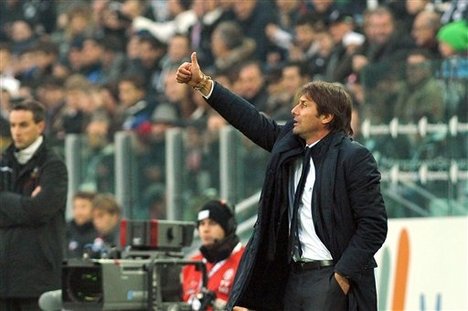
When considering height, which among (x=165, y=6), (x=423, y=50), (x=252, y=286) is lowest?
(x=252, y=286)

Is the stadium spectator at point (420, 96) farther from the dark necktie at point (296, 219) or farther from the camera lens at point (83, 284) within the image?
the dark necktie at point (296, 219)

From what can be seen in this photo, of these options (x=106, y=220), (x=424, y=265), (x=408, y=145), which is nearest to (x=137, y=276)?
(x=424, y=265)

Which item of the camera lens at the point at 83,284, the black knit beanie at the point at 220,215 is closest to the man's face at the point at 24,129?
the camera lens at the point at 83,284

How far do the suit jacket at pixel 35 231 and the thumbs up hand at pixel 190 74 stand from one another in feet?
9.91

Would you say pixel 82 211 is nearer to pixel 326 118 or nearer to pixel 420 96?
pixel 420 96

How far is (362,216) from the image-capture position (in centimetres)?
862

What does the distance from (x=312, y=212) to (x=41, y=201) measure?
10.8 ft

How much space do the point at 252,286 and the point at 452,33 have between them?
21.9ft

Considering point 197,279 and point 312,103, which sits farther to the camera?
point 197,279

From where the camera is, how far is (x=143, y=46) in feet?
64.7

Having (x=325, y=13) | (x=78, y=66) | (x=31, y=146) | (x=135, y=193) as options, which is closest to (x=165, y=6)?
(x=78, y=66)

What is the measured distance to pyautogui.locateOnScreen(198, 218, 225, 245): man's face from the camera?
1203 centimetres

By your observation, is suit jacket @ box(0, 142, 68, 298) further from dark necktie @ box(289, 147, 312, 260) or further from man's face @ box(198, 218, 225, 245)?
dark necktie @ box(289, 147, 312, 260)

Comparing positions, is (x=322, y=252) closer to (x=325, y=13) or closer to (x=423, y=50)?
(x=423, y=50)
